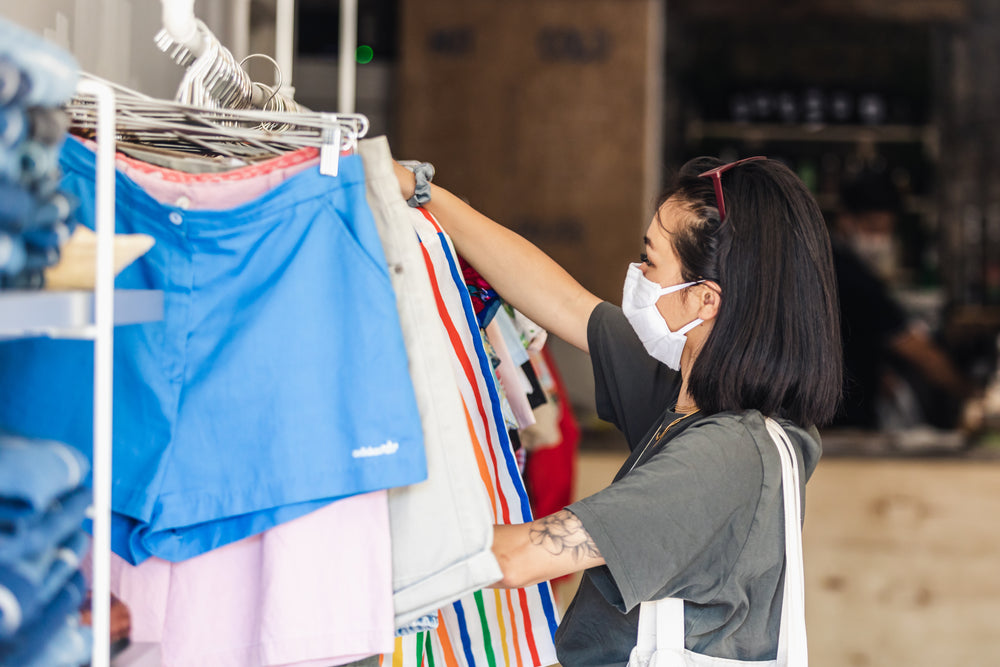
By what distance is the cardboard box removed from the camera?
4.61 metres

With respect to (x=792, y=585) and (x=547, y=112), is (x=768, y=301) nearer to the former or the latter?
(x=792, y=585)

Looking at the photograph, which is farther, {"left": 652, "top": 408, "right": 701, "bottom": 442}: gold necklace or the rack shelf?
the rack shelf

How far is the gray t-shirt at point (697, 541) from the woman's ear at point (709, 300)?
172 millimetres

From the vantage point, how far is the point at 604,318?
1929 millimetres

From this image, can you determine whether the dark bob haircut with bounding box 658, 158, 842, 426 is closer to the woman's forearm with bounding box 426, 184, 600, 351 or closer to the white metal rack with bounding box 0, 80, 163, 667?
the woman's forearm with bounding box 426, 184, 600, 351

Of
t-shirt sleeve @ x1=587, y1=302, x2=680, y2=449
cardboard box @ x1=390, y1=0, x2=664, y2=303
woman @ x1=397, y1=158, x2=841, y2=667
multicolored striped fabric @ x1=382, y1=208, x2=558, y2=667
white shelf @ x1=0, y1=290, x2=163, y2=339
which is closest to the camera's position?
white shelf @ x1=0, y1=290, x2=163, y2=339

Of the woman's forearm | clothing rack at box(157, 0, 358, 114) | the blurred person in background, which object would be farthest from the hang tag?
the blurred person in background

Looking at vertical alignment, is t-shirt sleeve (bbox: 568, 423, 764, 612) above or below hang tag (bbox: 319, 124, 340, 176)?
below

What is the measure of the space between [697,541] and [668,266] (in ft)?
1.58

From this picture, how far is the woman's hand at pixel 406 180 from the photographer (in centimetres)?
152

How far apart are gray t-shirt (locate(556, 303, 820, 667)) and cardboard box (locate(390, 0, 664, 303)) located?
3056mm

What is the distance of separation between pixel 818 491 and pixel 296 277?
9.37 feet

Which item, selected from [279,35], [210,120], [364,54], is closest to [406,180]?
[210,120]

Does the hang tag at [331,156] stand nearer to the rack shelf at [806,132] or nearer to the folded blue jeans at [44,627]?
the folded blue jeans at [44,627]
